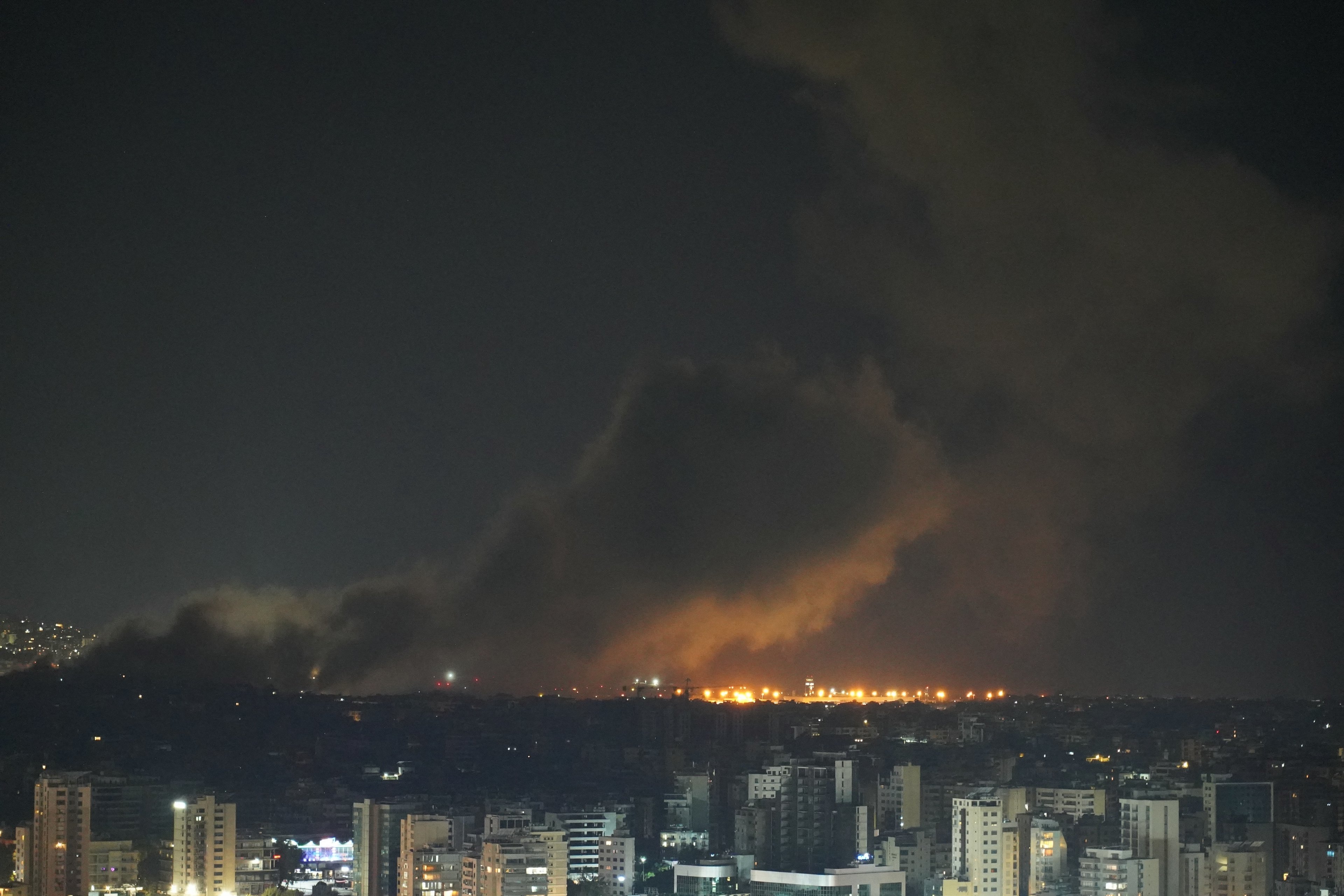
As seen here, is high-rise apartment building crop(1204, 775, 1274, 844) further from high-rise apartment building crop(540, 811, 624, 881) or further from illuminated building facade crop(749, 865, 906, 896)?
high-rise apartment building crop(540, 811, 624, 881)

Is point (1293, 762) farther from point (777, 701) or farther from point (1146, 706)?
point (777, 701)

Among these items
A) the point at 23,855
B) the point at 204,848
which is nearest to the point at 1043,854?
the point at 204,848

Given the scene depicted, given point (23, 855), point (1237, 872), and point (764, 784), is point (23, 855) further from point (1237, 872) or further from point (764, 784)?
point (1237, 872)

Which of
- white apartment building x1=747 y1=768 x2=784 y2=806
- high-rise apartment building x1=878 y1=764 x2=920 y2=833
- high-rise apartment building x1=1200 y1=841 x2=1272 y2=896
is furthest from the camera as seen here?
white apartment building x1=747 y1=768 x2=784 y2=806

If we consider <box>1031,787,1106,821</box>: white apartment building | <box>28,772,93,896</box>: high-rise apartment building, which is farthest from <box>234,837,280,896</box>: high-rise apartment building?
<box>1031,787,1106,821</box>: white apartment building

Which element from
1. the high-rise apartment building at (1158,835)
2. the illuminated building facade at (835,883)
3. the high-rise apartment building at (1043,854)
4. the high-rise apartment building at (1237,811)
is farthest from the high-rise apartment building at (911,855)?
the high-rise apartment building at (1237,811)
